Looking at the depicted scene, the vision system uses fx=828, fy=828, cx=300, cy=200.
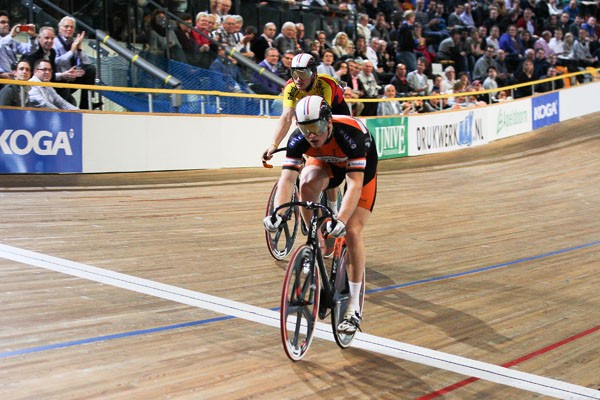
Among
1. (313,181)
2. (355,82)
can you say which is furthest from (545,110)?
(313,181)

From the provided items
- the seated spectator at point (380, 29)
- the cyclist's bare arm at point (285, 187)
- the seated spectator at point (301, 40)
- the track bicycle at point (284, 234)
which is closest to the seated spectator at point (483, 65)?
the seated spectator at point (380, 29)

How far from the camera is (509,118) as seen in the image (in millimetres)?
18047

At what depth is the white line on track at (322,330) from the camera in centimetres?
420

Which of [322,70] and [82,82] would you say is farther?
[322,70]

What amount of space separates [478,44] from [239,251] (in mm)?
13797

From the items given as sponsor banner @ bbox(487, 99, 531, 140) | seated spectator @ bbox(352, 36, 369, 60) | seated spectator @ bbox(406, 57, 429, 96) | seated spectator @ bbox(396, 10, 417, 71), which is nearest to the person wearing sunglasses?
seated spectator @ bbox(352, 36, 369, 60)

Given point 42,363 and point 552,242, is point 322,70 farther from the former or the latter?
point 42,363

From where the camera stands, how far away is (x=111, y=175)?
10.1 meters

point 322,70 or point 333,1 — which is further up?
point 333,1

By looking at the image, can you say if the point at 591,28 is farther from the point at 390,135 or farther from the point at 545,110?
the point at 390,135

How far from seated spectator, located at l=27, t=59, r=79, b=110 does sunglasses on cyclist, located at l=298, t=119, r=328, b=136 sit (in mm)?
5941

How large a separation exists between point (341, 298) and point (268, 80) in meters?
7.94

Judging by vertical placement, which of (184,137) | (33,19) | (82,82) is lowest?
(184,137)

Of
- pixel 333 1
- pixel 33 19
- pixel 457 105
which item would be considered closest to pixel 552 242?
pixel 33 19
